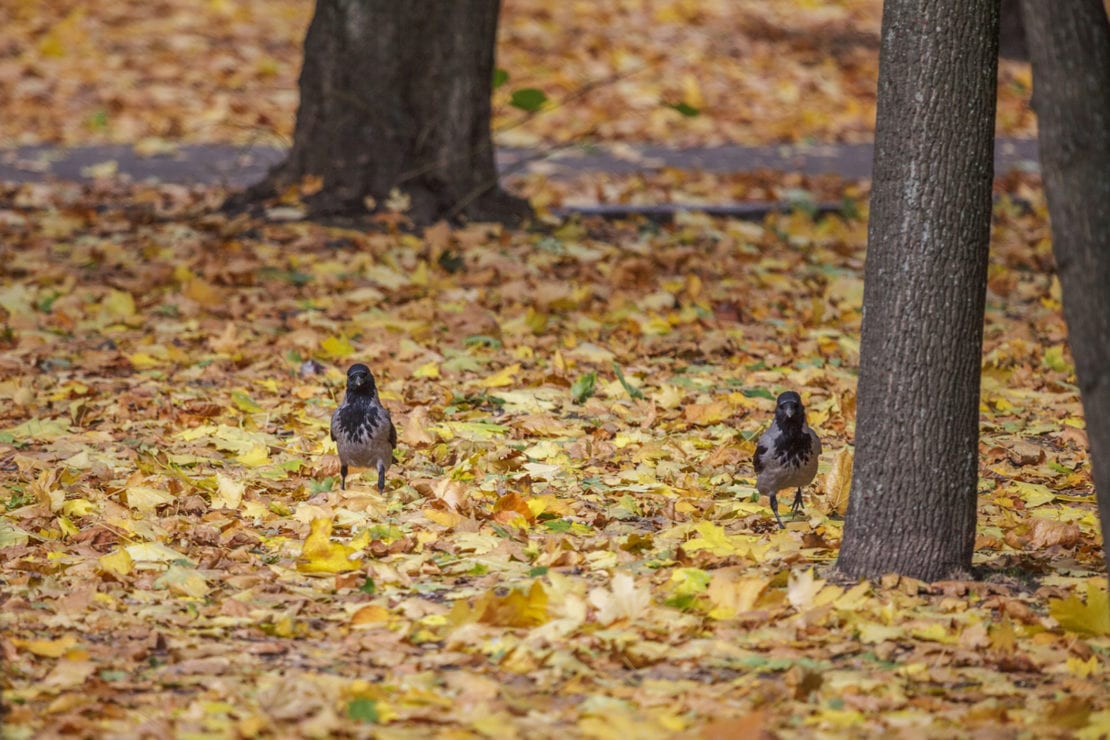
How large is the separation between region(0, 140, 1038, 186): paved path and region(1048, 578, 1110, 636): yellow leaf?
8.18m

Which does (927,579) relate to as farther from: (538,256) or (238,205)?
(238,205)

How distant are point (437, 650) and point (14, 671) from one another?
3.56 ft

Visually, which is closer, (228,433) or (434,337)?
(228,433)

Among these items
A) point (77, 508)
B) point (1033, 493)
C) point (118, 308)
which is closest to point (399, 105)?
point (118, 308)

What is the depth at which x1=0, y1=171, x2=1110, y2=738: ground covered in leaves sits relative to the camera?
11.5ft

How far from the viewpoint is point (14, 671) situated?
140 inches

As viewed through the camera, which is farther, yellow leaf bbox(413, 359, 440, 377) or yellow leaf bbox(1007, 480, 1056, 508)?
yellow leaf bbox(413, 359, 440, 377)

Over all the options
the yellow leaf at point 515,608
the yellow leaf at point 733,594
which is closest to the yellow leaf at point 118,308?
the yellow leaf at point 515,608

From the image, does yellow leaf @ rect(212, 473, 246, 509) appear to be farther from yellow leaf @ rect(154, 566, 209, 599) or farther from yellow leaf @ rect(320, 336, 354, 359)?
yellow leaf @ rect(320, 336, 354, 359)

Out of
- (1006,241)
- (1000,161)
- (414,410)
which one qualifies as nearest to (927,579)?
(414,410)

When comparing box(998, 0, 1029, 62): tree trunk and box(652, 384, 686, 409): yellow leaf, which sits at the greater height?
box(998, 0, 1029, 62): tree trunk

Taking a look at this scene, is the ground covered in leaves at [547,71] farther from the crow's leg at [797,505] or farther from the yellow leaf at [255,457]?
the crow's leg at [797,505]

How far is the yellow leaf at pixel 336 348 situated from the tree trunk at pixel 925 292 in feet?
11.3

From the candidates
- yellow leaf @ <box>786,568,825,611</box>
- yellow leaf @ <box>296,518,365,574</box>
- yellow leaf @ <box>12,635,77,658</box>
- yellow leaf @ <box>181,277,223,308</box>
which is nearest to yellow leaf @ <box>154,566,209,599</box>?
yellow leaf @ <box>296,518,365,574</box>
